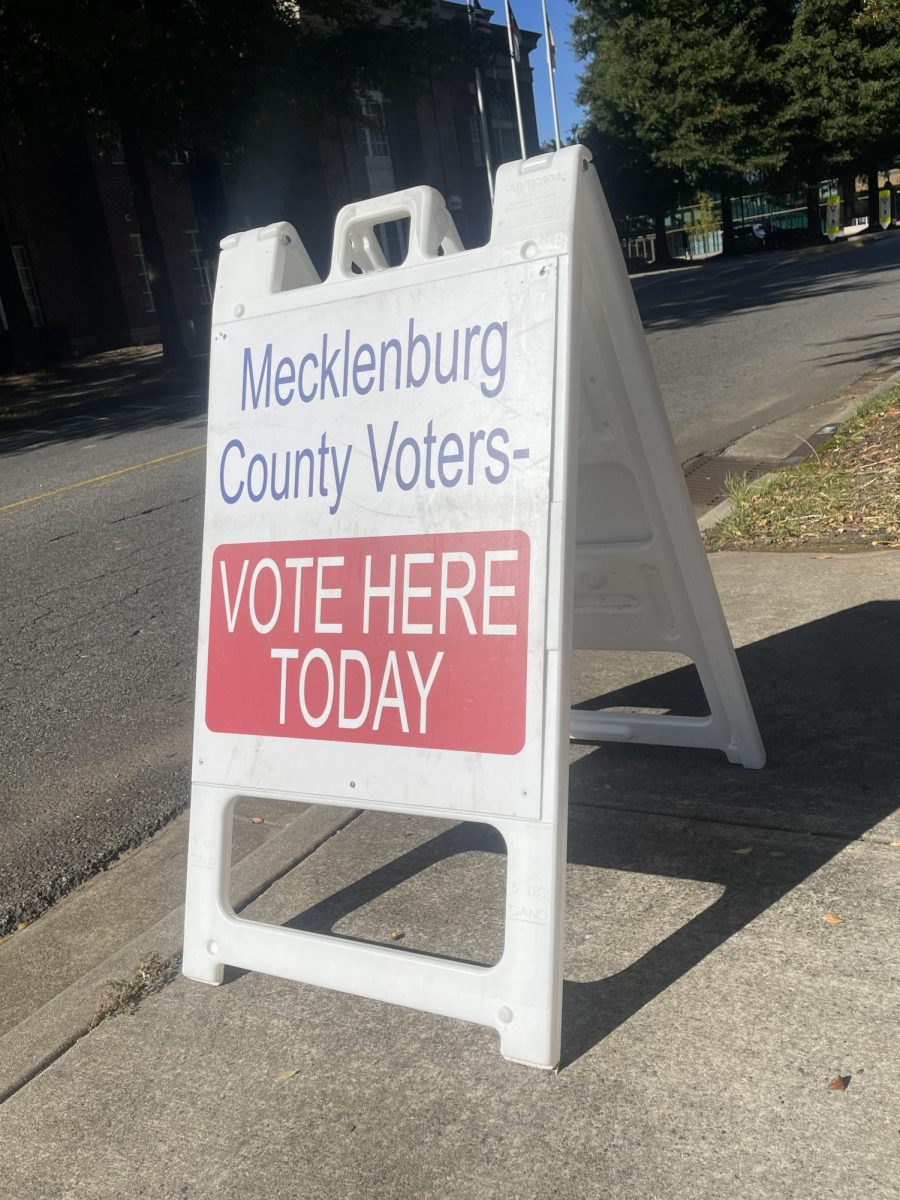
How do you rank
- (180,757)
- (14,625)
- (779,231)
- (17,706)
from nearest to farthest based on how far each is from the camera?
(180,757)
(17,706)
(14,625)
(779,231)

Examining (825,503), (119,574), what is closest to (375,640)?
(825,503)

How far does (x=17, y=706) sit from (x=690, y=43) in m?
43.9

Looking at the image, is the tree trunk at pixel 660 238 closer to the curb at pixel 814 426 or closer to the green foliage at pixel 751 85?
the green foliage at pixel 751 85

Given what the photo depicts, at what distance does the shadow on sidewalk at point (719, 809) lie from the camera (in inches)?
99.3

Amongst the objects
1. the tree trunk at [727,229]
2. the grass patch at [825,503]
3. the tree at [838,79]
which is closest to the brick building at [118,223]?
the tree at [838,79]

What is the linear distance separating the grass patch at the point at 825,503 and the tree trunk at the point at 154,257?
1803cm

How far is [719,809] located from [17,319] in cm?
2727

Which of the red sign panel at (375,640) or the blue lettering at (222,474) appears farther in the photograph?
the blue lettering at (222,474)

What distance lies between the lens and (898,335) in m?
12.6

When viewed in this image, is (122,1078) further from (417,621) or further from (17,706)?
(17,706)

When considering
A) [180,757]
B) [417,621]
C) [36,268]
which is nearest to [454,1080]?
[417,621]

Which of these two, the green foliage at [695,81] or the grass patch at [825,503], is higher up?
the green foliage at [695,81]

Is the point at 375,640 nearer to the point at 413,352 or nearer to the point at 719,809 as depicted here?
the point at 413,352

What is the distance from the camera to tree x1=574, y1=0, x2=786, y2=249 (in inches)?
1640
